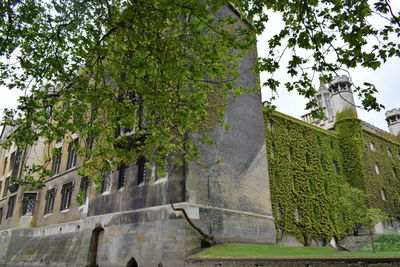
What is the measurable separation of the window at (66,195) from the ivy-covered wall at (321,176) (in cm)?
1579

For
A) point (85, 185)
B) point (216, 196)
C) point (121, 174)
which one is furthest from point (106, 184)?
point (216, 196)

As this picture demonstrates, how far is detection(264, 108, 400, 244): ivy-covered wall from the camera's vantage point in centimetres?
2344

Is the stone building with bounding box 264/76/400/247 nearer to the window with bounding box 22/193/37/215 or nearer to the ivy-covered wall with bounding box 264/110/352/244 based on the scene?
the ivy-covered wall with bounding box 264/110/352/244

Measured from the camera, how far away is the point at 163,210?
14750 millimetres

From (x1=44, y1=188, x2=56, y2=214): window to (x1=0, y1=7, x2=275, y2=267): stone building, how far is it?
0.23 meters

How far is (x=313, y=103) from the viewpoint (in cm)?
846

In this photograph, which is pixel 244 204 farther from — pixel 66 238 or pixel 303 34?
pixel 66 238

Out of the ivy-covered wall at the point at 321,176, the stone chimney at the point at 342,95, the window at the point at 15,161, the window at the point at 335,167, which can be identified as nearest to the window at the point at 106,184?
the ivy-covered wall at the point at 321,176

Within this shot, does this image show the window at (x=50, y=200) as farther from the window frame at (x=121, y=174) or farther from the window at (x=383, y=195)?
the window at (x=383, y=195)

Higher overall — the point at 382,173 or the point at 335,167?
the point at 382,173

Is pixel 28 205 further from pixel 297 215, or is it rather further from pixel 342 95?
pixel 342 95

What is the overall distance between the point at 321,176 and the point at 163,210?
716 inches

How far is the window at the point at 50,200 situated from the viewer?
2625 cm

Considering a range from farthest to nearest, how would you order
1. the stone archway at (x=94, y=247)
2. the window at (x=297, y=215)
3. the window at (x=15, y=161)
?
the window at (x=15, y=161)
the window at (x=297, y=215)
the stone archway at (x=94, y=247)
